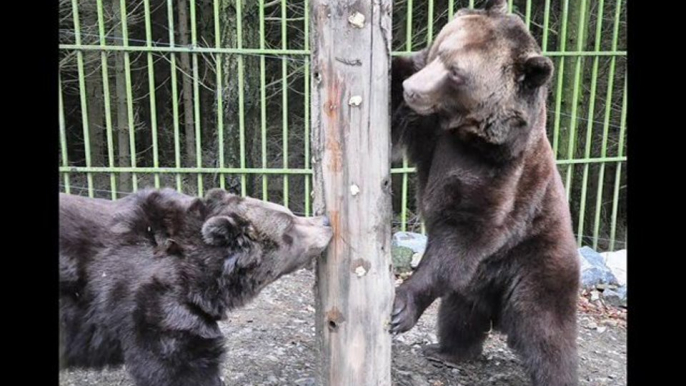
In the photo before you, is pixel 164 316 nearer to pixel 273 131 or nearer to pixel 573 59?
→ pixel 573 59

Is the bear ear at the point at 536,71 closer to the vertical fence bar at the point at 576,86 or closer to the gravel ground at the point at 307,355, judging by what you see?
the gravel ground at the point at 307,355

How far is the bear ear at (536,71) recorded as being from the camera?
11.9 feet

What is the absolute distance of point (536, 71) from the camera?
3.67 meters

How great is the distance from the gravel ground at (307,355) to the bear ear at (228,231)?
4.17ft

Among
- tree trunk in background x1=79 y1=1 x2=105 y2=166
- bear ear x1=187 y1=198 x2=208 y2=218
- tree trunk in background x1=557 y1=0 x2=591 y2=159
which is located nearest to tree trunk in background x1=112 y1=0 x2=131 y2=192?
tree trunk in background x1=79 y1=1 x2=105 y2=166

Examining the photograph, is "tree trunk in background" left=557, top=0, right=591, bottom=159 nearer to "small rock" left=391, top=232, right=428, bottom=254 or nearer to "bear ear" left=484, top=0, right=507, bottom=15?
"small rock" left=391, top=232, right=428, bottom=254

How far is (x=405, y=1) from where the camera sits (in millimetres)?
9852

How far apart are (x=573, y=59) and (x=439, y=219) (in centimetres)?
512

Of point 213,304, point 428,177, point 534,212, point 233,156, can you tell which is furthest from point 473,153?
point 233,156

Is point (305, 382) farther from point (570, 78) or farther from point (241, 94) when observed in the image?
point (570, 78)

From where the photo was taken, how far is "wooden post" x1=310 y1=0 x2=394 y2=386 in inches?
133

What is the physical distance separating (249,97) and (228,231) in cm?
495

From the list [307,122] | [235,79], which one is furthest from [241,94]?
[235,79]

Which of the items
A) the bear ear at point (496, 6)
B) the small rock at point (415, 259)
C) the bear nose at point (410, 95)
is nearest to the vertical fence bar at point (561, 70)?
the small rock at point (415, 259)
